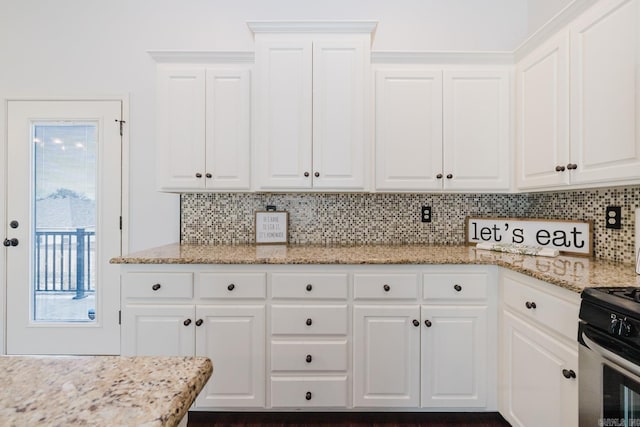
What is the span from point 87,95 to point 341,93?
6.63 ft

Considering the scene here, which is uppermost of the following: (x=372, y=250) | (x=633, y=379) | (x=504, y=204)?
(x=504, y=204)

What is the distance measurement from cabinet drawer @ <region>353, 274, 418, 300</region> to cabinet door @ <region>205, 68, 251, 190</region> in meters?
0.99

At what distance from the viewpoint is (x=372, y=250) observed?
6.97 feet

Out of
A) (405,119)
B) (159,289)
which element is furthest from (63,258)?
(405,119)

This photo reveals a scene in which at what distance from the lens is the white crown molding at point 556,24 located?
5.02 ft

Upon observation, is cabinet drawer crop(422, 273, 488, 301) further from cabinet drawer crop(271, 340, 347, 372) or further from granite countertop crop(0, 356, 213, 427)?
granite countertop crop(0, 356, 213, 427)

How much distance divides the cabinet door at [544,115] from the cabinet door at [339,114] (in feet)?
3.24

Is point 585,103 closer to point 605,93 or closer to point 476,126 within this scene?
point 605,93

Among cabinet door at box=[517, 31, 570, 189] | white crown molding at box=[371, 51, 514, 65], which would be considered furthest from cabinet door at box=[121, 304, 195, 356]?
cabinet door at box=[517, 31, 570, 189]

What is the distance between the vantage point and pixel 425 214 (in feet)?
7.95

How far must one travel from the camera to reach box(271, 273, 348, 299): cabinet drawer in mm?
1772

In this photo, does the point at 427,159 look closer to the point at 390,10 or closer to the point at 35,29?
the point at 390,10

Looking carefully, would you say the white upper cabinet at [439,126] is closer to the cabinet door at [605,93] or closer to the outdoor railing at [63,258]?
the cabinet door at [605,93]

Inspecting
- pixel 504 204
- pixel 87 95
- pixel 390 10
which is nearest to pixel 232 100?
pixel 87 95
